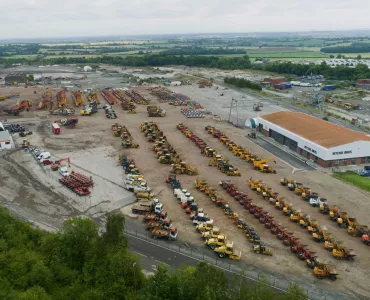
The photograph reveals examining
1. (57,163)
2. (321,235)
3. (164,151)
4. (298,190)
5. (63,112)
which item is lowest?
(321,235)

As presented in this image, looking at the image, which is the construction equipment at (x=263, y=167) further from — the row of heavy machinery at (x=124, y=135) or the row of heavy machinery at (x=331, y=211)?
the row of heavy machinery at (x=124, y=135)

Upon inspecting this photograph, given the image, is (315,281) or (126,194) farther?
(126,194)

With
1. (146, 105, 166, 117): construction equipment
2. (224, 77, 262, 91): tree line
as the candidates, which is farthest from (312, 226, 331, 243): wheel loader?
(224, 77, 262, 91): tree line

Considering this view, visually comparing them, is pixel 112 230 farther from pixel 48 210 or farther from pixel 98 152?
pixel 98 152

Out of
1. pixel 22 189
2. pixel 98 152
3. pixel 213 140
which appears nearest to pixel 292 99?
pixel 213 140

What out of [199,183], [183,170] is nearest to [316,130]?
[183,170]

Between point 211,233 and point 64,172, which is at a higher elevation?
point 64,172

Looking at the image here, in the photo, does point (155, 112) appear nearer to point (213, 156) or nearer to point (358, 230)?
point (213, 156)
